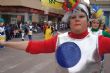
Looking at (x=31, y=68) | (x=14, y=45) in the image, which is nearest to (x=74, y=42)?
(x=14, y=45)

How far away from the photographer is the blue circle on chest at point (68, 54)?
3.15 m

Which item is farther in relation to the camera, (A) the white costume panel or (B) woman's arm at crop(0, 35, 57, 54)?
(B) woman's arm at crop(0, 35, 57, 54)

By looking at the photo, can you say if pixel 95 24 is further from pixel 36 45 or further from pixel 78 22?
pixel 78 22

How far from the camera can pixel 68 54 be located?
3.18 meters

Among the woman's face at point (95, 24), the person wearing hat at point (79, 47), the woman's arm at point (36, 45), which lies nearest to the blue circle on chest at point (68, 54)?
the person wearing hat at point (79, 47)

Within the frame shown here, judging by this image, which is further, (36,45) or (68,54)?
(36,45)

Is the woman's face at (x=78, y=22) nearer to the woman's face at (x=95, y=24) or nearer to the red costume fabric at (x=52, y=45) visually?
the red costume fabric at (x=52, y=45)

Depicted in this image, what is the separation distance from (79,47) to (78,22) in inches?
8.4

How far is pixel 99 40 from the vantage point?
10.5 feet

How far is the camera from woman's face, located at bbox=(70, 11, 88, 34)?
3161mm

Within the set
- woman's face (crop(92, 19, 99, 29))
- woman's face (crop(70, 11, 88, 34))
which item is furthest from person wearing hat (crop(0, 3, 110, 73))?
woman's face (crop(92, 19, 99, 29))

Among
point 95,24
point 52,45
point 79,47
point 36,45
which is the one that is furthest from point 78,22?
point 95,24

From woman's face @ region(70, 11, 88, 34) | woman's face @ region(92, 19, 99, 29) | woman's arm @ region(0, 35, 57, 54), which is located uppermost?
woman's face @ region(70, 11, 88, 34)

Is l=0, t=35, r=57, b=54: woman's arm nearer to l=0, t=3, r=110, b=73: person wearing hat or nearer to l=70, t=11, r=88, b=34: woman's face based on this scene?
l=0, t=3, r=110, b=73: person wearing hat
